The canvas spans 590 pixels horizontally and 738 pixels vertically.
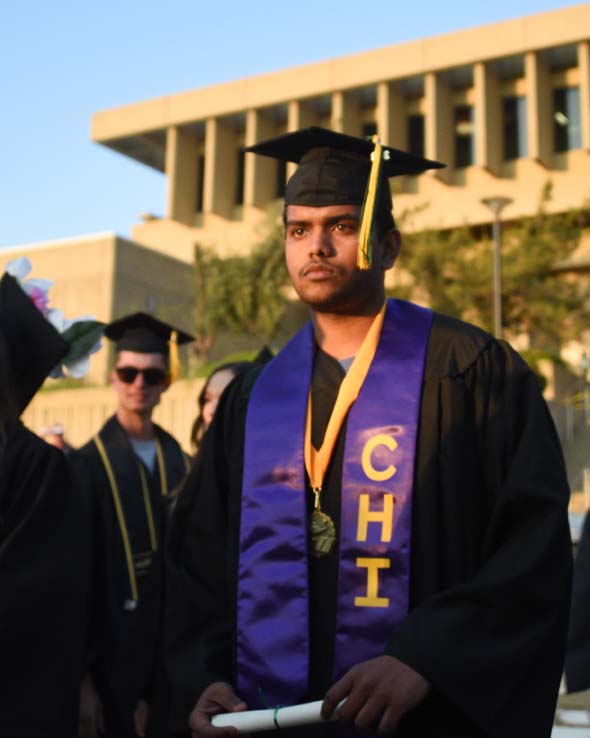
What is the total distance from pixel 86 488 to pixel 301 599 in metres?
1.32

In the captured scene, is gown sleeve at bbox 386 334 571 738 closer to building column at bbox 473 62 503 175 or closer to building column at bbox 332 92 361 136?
building column at bbox 473 62 503 175

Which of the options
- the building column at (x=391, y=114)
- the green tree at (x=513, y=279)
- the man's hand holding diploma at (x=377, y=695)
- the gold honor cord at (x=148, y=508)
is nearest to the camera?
the man's hand holding diploma at (x=377, y=695)

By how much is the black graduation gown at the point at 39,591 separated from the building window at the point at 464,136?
3535cm

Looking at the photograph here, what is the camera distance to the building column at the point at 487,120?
34.2m

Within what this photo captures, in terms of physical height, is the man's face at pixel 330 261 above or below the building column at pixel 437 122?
below

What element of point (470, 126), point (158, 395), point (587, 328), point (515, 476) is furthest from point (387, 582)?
point (470, 126)

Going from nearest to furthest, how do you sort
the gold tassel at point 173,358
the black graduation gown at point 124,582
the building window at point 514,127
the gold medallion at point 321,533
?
the gold medallion at point 321,533, the black graduation gown at point 124,582, the gold tassel at point 173,358, the building window at point 514,127

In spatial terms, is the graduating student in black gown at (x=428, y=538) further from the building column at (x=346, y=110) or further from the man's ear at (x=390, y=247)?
the building column at (x=346, y=110)

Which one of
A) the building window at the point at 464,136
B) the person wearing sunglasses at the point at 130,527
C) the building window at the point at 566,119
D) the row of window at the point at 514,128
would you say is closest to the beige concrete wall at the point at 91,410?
the person wearing sunglasses at the point at 130,527

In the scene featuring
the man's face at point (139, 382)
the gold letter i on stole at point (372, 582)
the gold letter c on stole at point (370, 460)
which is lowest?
the gold letter i on stole at point (372, 582)

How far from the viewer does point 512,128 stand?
36125 millimetres

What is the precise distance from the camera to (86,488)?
3436 millimetres

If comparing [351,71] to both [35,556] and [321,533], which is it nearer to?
[35,556]

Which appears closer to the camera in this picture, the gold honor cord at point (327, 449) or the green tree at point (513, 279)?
the gold honor cord at point (327, 449)
